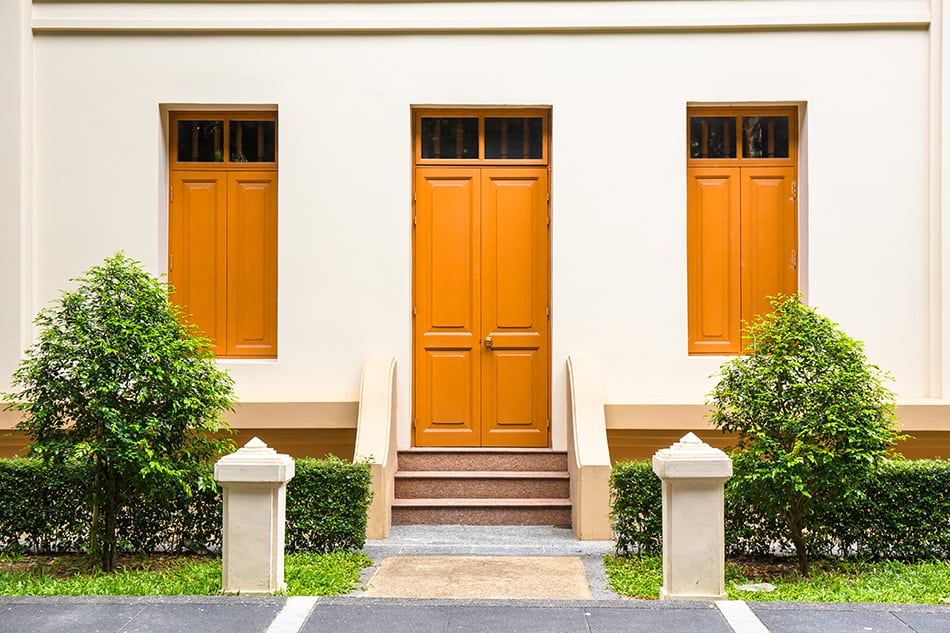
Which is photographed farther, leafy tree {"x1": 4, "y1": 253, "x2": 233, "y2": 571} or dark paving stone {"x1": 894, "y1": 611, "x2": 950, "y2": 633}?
leafy tree {"x1": 4, "y1": 253, "x2": 233, "y2": 571}

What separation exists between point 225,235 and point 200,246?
1.01 feet

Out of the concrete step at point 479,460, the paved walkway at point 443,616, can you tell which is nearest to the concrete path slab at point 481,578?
the paved walkway at point 443,616

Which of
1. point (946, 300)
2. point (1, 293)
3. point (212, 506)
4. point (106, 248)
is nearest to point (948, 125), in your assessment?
point (946, 300)

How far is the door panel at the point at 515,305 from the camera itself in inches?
434

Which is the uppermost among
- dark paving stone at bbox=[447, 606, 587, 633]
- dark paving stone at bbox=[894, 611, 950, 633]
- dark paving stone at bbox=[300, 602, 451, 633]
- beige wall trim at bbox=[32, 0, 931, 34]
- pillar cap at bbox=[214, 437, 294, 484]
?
beige wall trim at bbox=[32, 0, 931, 34]

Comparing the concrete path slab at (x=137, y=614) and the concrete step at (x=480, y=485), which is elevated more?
the concrete step at (x=480, y=485)

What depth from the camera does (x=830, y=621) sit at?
20.6 ft

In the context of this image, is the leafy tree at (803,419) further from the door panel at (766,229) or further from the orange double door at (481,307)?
the orange double door at (481,307)

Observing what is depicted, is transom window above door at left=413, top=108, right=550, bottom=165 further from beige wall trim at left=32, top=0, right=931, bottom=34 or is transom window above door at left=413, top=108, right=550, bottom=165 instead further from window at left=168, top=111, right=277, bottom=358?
window at left=168, top=111, right=277, bottom=358

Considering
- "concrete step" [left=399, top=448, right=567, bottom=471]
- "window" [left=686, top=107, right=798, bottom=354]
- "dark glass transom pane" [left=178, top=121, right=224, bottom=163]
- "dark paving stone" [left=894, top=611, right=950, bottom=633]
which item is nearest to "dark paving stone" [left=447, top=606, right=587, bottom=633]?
"dark paving stone" [left=894, top=611, right=950, bottom=633]

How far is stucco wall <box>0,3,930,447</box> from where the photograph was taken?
10758mm

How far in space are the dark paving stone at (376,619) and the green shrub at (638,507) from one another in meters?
2.45

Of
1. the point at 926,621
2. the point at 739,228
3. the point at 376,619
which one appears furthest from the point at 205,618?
the point at 739,228

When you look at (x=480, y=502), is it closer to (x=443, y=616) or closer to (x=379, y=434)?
(x=379, y=434)
